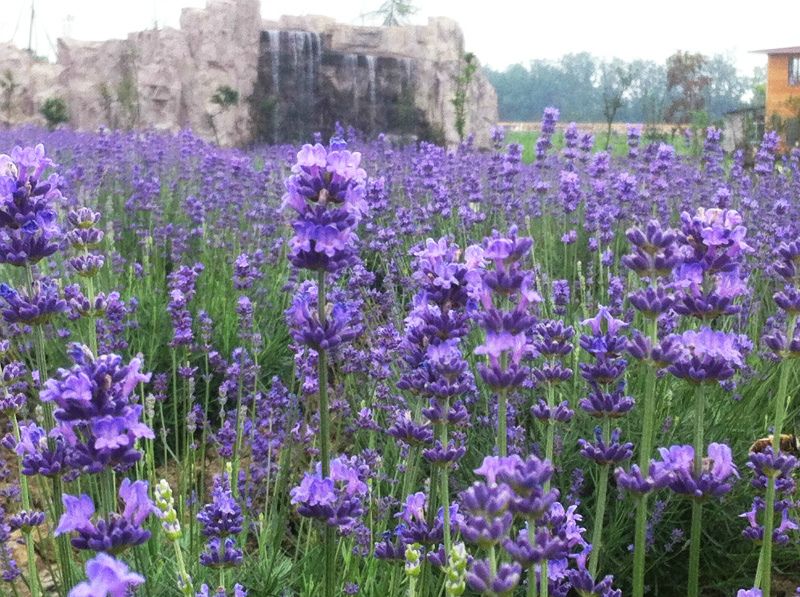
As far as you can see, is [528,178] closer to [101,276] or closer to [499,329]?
[101,276]

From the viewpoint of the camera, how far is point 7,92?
1936cm

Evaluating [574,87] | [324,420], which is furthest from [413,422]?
[574,87]

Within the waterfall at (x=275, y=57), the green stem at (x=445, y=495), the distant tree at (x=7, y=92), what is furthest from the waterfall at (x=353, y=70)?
the green stem at (x=445, y=495)

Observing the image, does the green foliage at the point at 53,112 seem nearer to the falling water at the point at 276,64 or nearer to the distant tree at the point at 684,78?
the falling water at the point at 276,64

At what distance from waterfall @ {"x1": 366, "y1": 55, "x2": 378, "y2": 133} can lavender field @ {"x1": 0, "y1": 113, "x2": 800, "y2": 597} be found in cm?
1714

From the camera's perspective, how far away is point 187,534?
268cm

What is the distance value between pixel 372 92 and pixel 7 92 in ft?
26.8

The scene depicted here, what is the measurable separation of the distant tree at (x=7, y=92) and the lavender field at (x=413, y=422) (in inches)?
631

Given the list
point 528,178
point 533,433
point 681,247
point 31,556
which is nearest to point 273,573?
point 31,556

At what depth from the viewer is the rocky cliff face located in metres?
20.9

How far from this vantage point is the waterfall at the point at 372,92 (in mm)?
21812

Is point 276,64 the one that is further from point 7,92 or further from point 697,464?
point 697,464

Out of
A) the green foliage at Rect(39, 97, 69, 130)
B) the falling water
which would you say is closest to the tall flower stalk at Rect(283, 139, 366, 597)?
the green foliage at Rect(39, 97, 69, 130)

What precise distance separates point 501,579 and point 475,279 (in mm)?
525
